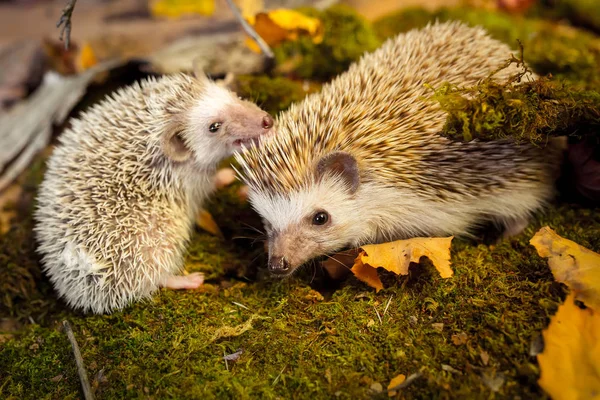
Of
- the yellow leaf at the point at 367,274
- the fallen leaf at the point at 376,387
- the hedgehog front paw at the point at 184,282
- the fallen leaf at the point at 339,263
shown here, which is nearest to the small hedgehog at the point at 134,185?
the hedgehog front paw at the point at 184,282

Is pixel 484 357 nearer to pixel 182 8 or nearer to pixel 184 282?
pixel 184 282

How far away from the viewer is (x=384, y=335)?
225 centimetres

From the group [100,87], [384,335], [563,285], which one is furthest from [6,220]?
[563,285]

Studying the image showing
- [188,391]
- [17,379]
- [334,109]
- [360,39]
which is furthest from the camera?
[360,39]

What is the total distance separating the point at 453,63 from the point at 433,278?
122cm

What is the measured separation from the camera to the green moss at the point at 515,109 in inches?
87.7

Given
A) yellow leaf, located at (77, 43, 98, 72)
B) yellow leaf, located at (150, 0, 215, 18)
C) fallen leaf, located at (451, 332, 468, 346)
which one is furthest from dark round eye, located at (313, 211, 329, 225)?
yellow leaf, located at (150, 0, 215, 18)

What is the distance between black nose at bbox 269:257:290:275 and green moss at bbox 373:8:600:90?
93.8 inches

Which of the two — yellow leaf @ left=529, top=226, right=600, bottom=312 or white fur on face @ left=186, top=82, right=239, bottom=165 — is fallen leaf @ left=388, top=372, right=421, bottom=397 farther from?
white fur on face @ left=186, top=82, right=239, bottom=165

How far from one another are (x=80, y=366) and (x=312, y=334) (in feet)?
3.65

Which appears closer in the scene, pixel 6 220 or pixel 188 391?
pixel 188 391

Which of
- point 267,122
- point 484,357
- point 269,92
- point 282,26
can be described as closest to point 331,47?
point 282,26

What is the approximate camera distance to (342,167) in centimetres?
246

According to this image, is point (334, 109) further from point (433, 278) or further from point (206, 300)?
point (206, 300)
